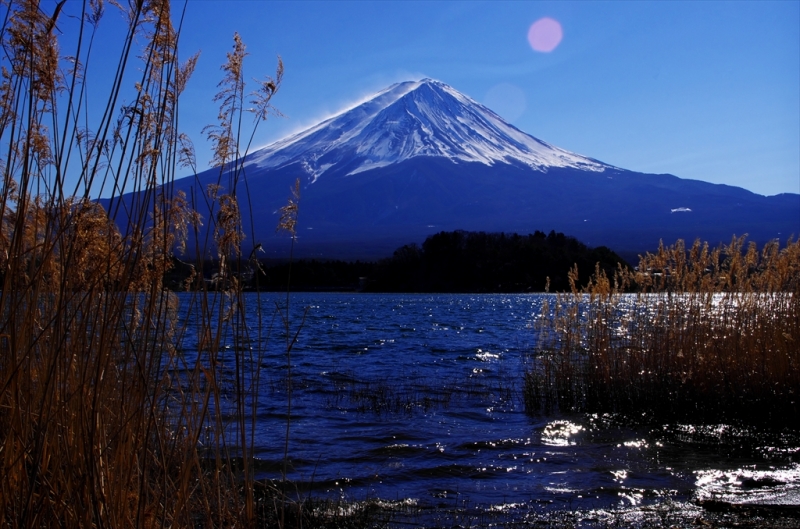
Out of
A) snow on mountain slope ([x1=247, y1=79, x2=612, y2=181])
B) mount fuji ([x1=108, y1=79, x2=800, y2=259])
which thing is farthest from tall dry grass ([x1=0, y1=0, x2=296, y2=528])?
snow on mountain slope ([x1=247, y1=79, x2=612, y2=181])

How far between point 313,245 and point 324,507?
5278 inches

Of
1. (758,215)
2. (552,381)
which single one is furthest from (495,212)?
(552,381)

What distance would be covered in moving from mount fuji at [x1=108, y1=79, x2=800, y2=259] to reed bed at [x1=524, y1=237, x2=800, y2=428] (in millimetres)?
118349

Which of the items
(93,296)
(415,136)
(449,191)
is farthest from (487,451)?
(415,136)

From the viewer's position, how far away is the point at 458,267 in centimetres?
6081

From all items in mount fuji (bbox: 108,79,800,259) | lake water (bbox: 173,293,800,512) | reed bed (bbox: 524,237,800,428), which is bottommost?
lake water (bbox: 173,293,800,512)

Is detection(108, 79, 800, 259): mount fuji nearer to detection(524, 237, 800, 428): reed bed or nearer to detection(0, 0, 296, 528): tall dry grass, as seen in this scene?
detection(524, 237, 800, 428): reed bed

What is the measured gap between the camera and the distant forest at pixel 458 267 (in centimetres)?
5706

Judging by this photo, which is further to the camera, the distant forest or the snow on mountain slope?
the snow on mountain slope

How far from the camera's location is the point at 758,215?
522 feet

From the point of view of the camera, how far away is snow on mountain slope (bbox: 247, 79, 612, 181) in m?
Answer: 188

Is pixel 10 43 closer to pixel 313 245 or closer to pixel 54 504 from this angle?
pixel 54 504

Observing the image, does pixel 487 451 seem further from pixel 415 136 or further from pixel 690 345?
pixel 415 136

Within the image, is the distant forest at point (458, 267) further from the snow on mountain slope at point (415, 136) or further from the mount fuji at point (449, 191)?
the snow on mountain slope at point (415, 136)
